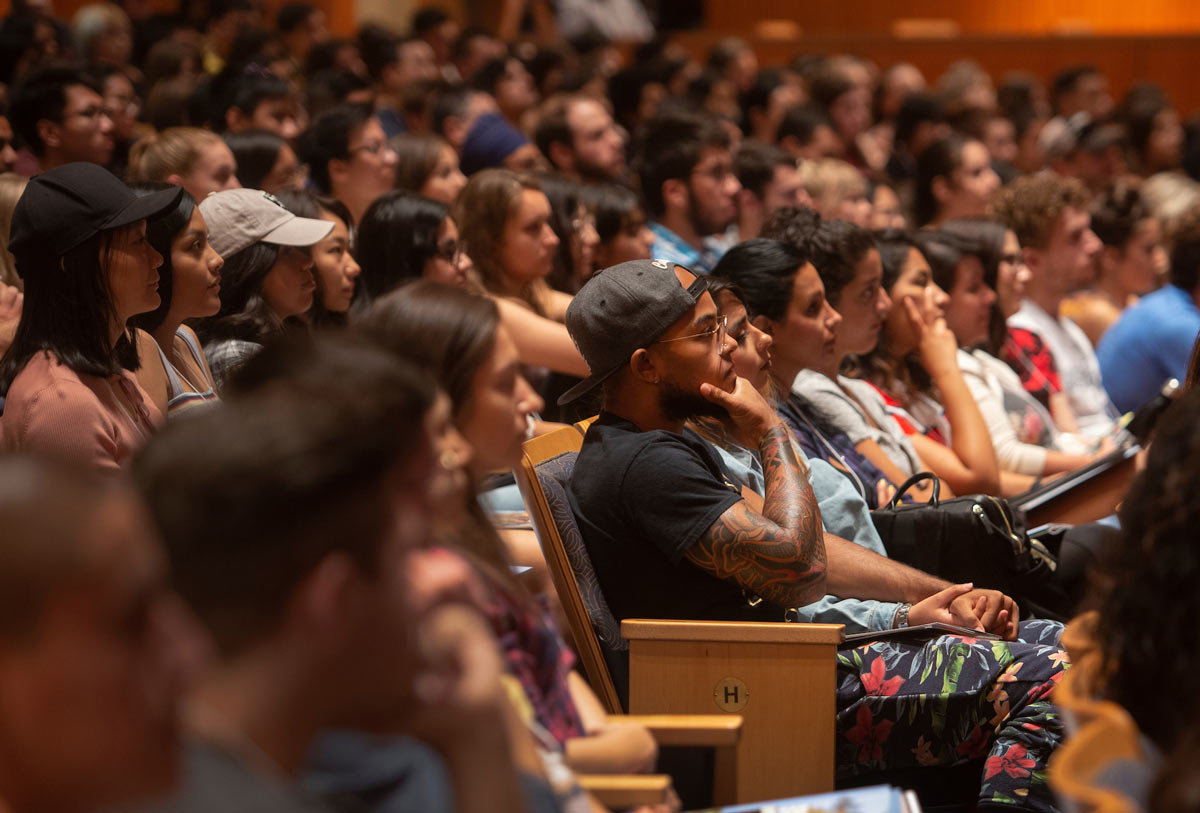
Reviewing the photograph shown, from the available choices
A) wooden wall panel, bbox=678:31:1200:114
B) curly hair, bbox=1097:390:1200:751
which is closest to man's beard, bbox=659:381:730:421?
curly hair, bbox=1097:390:1200:751

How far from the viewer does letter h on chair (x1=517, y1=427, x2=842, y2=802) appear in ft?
7.53

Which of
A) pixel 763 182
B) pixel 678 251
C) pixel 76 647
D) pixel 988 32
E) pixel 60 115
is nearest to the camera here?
pixel 76 647

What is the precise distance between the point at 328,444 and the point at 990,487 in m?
2.73

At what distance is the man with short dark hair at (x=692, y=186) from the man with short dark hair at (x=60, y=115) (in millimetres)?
2011

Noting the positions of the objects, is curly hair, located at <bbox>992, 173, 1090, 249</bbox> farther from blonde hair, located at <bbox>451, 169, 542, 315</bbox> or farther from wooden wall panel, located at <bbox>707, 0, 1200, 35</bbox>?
wooden wall panel, located at <bbox>707, 0, 1200, 35</bbox>

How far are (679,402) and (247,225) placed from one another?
1302 mm

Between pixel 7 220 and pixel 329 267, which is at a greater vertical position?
pixel 7 220

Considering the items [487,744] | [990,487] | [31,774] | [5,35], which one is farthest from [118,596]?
[5,35]

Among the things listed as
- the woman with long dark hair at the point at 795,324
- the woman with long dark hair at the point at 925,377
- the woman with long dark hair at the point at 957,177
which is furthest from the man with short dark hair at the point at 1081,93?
the woman with long dark hair at the point at 795,324

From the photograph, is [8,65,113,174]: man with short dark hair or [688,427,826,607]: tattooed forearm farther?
[8,65,113,174]: man with short dark hair

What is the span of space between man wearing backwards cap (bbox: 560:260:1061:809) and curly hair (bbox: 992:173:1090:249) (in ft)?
8.73

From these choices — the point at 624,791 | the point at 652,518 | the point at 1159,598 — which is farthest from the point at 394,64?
the point at 1159,598

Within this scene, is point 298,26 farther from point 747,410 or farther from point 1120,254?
point 747,410

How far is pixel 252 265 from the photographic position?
10.6 feet
